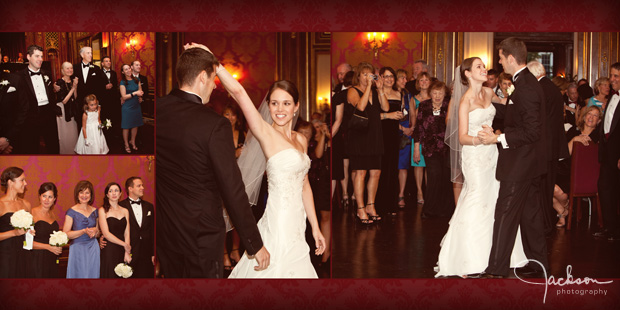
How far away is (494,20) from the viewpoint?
14.9 feet

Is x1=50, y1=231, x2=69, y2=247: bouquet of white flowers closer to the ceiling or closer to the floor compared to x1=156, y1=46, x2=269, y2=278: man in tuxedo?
closer to the floor

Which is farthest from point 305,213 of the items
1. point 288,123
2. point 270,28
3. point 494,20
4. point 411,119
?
point 411,119

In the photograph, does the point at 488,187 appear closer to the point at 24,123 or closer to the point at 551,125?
the point at 551,125

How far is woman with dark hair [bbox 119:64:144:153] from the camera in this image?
14.7 ft

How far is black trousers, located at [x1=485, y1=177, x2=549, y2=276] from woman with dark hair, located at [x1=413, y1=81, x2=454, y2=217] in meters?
1.69

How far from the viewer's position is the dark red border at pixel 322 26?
452cm

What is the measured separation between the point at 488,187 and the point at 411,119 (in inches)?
84.7

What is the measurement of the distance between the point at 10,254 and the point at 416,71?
4.24 m

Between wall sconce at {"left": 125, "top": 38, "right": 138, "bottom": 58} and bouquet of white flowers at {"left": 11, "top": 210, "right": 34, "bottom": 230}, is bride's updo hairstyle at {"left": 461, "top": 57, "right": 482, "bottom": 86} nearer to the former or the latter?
wall sconce at {"left": 125, "top": 38, "right": 138, "bottom": 58}

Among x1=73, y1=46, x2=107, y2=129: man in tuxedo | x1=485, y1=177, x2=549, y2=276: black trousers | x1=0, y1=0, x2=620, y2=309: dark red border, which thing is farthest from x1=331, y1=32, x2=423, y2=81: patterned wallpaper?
x1=73, y1=46, x2=107, y2=129: man in tuxedo

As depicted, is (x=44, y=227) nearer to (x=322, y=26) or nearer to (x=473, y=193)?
(x=322, y=26)

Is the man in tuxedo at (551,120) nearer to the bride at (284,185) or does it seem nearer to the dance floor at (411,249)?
the dance floor at (411,249)

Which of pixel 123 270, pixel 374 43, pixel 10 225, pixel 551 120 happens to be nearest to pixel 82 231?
pixel 123 270

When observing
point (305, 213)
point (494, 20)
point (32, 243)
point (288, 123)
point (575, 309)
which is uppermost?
point (494, 20)
